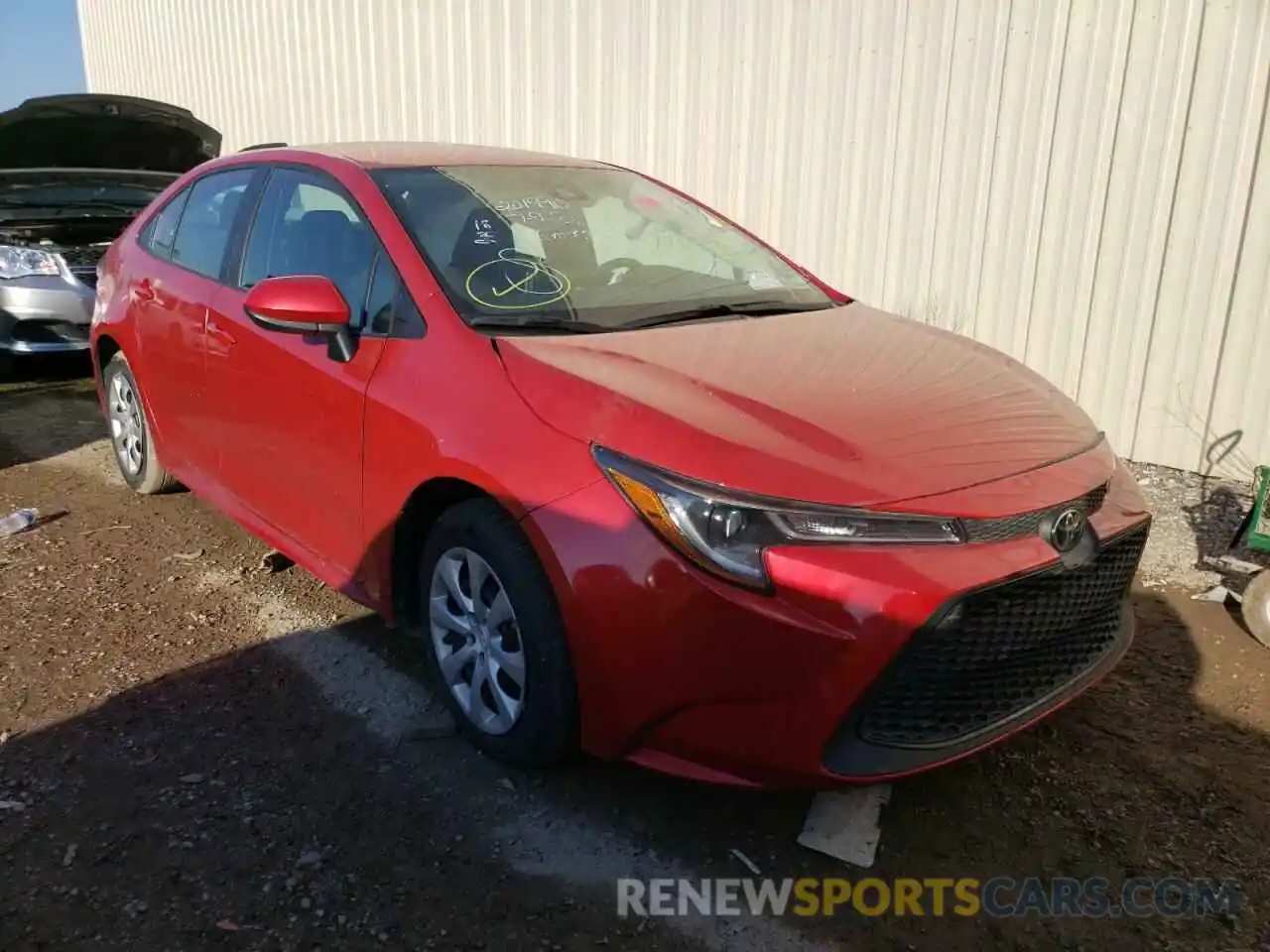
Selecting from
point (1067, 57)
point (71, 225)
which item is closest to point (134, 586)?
point (71, 225)

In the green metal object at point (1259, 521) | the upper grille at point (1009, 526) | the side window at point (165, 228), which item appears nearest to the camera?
the upper grille at point (1009, 526)

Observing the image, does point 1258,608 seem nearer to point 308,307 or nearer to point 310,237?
point 308,307

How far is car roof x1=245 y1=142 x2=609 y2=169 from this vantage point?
141 inches

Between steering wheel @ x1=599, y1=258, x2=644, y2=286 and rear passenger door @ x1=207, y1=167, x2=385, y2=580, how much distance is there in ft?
2.32

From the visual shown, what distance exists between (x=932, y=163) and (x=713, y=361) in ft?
11.8

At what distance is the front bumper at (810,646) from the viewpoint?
86.7 inches

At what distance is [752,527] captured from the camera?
2.27 meters

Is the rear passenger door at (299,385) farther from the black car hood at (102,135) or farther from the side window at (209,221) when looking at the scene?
the black car hood at (102,135)

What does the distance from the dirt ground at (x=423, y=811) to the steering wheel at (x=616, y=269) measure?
1.40 metres

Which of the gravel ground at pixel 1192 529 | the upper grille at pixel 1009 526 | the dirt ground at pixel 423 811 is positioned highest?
the upper grille at pixel 1009 526

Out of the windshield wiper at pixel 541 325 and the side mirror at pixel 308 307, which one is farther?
the side mirror at pixel 308 307

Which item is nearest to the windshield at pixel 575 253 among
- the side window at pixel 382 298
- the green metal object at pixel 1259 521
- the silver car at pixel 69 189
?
the side window at pixel 382 298

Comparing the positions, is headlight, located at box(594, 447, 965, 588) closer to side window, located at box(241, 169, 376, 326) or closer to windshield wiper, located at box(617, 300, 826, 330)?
windshield wiper, located at box(617, 300, 826, 330)

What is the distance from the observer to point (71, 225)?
703 centimetres
